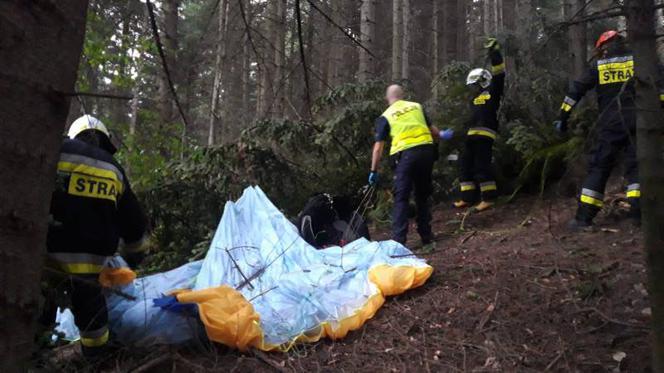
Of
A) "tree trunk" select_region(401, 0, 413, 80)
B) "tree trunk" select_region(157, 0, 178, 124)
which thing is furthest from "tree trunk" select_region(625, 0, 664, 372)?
"tree trunk" select_region(401, 0, 413, 80)

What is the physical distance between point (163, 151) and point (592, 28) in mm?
8205

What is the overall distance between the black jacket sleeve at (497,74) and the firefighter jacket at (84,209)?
4.90 meters

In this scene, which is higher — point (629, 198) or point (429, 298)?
point (629, 198)

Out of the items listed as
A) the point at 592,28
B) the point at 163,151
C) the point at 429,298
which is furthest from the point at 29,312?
the point at 592,28

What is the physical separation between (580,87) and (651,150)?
381cm

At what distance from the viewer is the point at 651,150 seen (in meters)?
1.98

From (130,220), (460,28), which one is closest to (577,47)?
(130,220)

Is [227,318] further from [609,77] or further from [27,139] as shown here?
[609,77]

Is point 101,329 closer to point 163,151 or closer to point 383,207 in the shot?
point 383,207

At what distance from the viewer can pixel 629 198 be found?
5.01m

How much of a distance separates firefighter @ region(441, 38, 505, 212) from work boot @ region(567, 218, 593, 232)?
1.61 metres

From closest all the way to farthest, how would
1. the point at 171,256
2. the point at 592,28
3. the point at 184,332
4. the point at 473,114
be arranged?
the point at 184,332
the point at 171,256
the point at 473,114
the point at 592,28

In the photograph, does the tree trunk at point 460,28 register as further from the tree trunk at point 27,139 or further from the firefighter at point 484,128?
the tree trunk at point 27,139

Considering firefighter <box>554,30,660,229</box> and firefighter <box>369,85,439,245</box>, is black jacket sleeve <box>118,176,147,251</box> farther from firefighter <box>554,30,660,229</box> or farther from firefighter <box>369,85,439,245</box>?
firefighter <box>554,30,660,229</box>
